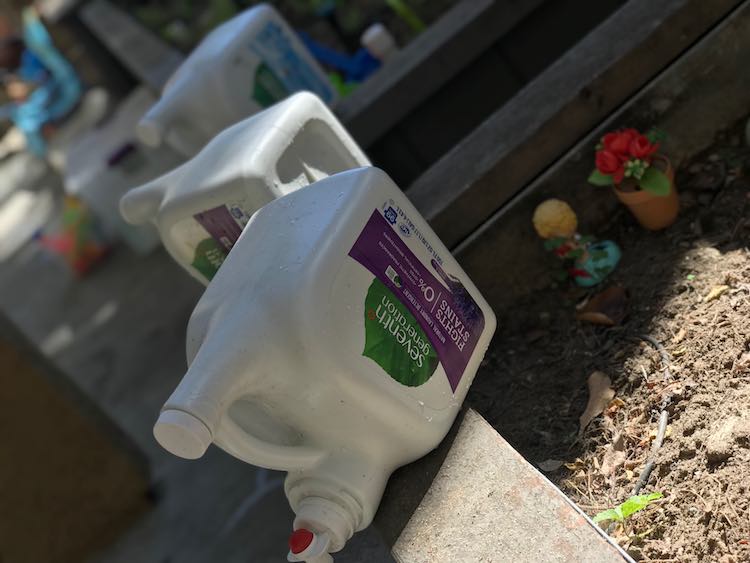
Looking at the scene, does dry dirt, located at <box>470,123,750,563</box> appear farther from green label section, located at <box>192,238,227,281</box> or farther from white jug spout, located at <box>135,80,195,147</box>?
white jug spout, located at <box>135,80,195,147</box>

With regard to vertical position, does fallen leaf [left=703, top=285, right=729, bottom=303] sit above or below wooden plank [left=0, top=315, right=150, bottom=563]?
above

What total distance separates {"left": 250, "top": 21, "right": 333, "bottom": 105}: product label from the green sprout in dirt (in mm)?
1318

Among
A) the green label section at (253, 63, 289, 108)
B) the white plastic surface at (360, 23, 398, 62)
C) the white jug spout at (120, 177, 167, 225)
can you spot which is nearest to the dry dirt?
the white jug spout at (120, 177, 167, 225)

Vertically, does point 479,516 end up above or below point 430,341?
below

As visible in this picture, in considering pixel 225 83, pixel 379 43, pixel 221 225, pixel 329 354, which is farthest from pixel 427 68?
pixel 329 354

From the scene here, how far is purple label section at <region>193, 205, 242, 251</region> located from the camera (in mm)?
1531

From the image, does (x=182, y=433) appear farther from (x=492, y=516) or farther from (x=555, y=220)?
(x=555, y=220)

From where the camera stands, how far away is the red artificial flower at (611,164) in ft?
4.92

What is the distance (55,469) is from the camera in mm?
2674

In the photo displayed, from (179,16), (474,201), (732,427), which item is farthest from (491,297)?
(179,16)

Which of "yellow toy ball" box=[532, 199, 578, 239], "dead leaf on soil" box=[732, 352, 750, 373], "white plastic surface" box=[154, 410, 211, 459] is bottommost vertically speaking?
"dead leaf on soil" box=[732, 352, 750, 373]

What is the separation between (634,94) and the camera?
5.42 ft

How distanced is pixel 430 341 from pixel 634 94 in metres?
0.73

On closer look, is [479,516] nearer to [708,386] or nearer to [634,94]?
[708,386]
